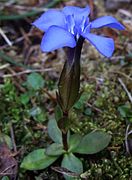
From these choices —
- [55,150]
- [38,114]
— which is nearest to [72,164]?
[55,150]

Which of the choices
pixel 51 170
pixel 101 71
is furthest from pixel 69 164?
pixel 101 71

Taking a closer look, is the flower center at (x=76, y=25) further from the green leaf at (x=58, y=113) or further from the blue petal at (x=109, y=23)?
A: the green leaf at (x=58, y=113)

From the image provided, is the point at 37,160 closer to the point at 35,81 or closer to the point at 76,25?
the point at 35,81

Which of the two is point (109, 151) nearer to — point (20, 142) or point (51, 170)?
point (51, 170)

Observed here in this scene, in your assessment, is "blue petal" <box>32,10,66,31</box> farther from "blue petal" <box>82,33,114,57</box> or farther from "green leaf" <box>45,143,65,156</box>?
"green leaf" <box>45,143,65,156</box>

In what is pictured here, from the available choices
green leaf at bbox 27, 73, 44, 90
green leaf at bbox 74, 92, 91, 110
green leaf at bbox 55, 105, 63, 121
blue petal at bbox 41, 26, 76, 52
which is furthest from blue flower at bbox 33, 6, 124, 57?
green leaf at bbox 27, 73, 44, 90

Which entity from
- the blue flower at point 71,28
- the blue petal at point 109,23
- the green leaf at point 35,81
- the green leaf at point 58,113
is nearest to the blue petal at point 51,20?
the blue flower at point 71,28
